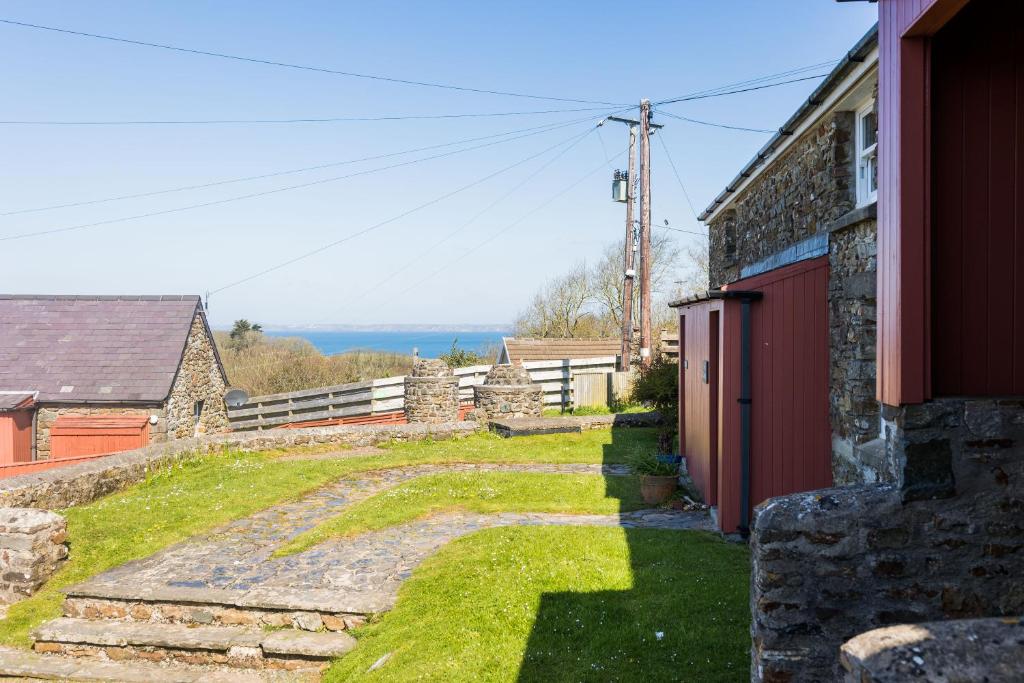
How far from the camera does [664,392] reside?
15.6 m

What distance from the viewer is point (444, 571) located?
6.93 m

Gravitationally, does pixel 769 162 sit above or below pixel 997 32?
above

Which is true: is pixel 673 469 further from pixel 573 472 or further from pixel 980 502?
pixel 980 502

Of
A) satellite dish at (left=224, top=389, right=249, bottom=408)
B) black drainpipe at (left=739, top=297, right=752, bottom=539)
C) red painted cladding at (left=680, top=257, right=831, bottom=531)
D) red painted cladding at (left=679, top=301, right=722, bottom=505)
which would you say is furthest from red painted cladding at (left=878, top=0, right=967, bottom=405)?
satellite dish at (left=224, top=389, right=249, bottom=408)

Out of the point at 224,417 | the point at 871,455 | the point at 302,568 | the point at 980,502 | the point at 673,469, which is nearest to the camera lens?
the point at 980,502

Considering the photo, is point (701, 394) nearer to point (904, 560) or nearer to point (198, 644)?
point (904, 560)

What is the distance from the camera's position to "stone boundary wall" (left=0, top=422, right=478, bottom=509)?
380 inches

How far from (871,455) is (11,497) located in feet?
32.2

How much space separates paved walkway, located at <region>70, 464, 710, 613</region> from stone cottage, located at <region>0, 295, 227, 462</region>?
9892mm

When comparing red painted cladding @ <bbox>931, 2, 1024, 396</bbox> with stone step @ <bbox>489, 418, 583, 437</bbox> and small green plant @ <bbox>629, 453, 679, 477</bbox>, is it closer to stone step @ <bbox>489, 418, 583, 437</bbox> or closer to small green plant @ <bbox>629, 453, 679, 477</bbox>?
small green plant @ <bbox>629, 453, 679, 477</bbox>

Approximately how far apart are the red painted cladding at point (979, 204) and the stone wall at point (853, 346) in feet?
3.51

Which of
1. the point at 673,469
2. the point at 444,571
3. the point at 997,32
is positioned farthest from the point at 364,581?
the point at 997,32

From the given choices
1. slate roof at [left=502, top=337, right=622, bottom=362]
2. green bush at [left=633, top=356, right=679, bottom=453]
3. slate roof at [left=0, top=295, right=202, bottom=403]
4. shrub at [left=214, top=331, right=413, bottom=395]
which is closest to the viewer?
green bush at [left=633, top=356, right=679, bottom=453]

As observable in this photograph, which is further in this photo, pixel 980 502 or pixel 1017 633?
pixel 980 502
